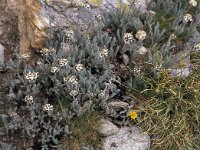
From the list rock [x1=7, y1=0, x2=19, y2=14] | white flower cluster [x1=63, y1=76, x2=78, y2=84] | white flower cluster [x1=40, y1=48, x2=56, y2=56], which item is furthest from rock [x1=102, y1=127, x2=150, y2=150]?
rock [x1=7, y1=0, x2=19, y2=14]

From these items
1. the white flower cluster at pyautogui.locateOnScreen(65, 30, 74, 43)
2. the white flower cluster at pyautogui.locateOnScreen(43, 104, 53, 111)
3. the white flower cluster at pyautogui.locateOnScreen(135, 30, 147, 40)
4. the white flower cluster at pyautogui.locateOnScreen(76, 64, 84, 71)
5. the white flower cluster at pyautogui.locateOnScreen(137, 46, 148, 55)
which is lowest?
the white flower cluster at pyautogui.locateOnScreen(43, 104, 53, 111)

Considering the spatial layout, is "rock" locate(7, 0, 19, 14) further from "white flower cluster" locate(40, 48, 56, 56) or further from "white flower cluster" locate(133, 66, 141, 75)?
"white flower cluster" locate(133, 66, 141, 75)

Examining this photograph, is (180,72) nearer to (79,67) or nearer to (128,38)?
(128,38)

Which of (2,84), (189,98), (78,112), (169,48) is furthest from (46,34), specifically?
(189,98)

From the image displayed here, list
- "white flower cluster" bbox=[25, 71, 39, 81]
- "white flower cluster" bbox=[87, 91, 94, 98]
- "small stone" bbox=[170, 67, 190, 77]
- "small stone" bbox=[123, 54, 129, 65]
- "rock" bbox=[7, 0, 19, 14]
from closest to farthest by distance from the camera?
1. "white flower cluster" bbox=[25, 71, 39, 81]
2. "white flower cluster" bbox=[87, 91, 94, 98]
3. "small stone" bbox=[170, 67, 190, 77]
4. "small stone" bbox=[123, 54, 129, 65]
5. "rock" bbox=[7, 0, 19, 14]

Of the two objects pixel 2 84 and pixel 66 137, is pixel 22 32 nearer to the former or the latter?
pixel 2 84

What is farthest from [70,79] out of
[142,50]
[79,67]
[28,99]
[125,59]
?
[142,50]

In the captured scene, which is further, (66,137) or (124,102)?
(124,102)
